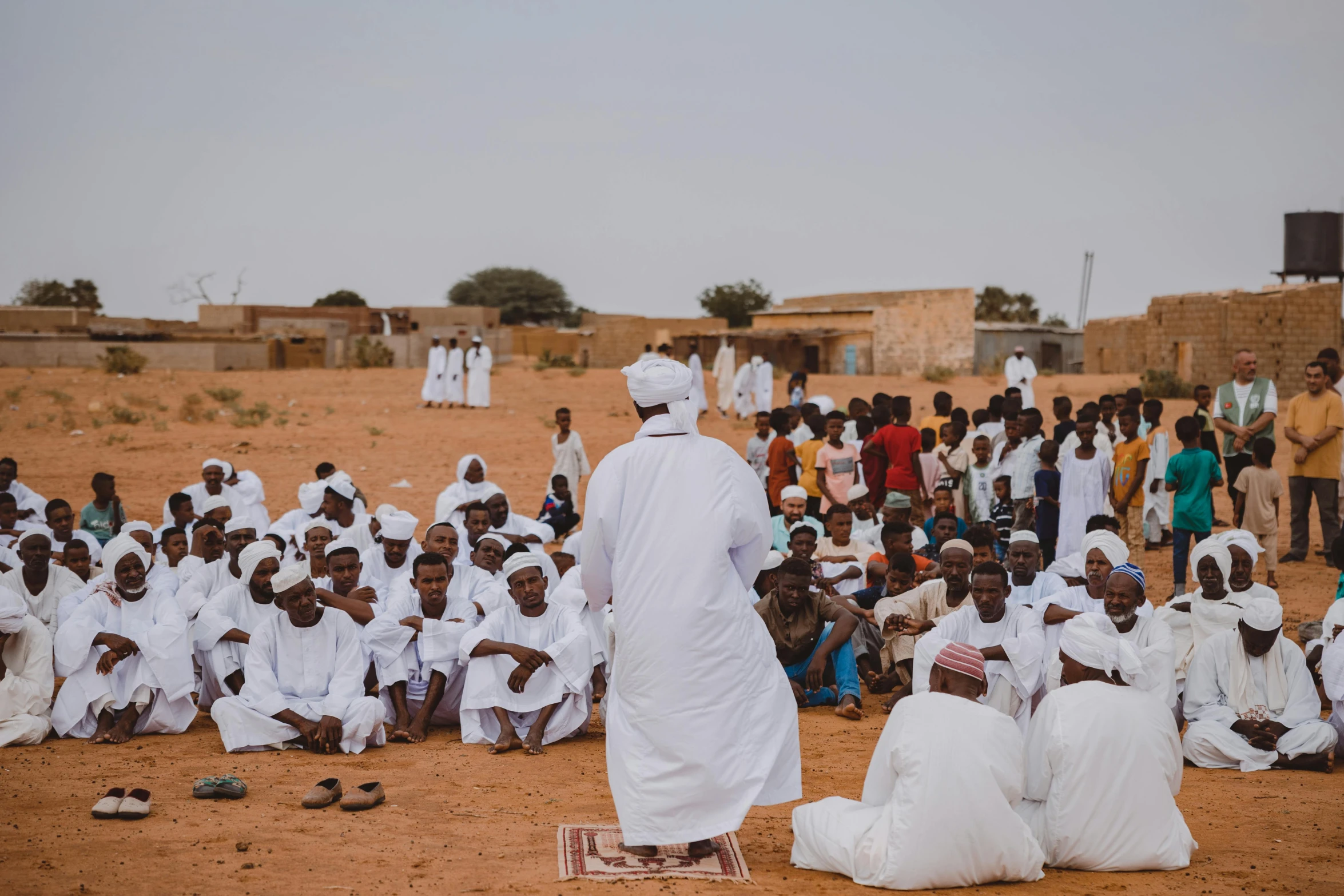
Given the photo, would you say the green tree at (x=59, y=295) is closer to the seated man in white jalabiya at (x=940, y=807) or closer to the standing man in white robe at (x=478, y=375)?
the standing man in white robe at (x=478, y=375)

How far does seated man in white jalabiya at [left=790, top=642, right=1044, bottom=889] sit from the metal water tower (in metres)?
34.8

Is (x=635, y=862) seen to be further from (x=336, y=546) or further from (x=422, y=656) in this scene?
(x=336, y=546)

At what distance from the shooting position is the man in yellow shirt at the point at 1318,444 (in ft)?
33.8

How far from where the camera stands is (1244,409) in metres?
10.6

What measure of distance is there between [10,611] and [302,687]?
155 centimetres

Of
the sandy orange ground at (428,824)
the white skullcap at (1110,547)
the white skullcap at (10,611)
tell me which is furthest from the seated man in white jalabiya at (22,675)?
the white skullcap at (1110,547)

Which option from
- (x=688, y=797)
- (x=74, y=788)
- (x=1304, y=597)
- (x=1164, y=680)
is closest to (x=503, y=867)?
(x=688, y=797)

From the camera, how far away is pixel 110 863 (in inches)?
172

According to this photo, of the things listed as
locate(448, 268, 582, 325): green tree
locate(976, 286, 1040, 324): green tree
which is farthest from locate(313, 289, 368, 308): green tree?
locate(976, 286, 1040, 324): green tree

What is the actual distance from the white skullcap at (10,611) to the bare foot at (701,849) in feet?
12.9

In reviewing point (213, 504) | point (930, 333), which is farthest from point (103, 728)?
point (930, 333)

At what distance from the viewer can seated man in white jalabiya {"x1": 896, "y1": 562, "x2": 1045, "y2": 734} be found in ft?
19.5

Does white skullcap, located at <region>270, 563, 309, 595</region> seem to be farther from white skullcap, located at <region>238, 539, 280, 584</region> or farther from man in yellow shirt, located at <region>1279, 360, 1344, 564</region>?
man in yellow shirt, located at <region>1279, 360, 1344, 564</region>

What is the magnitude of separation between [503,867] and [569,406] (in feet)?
72.6
